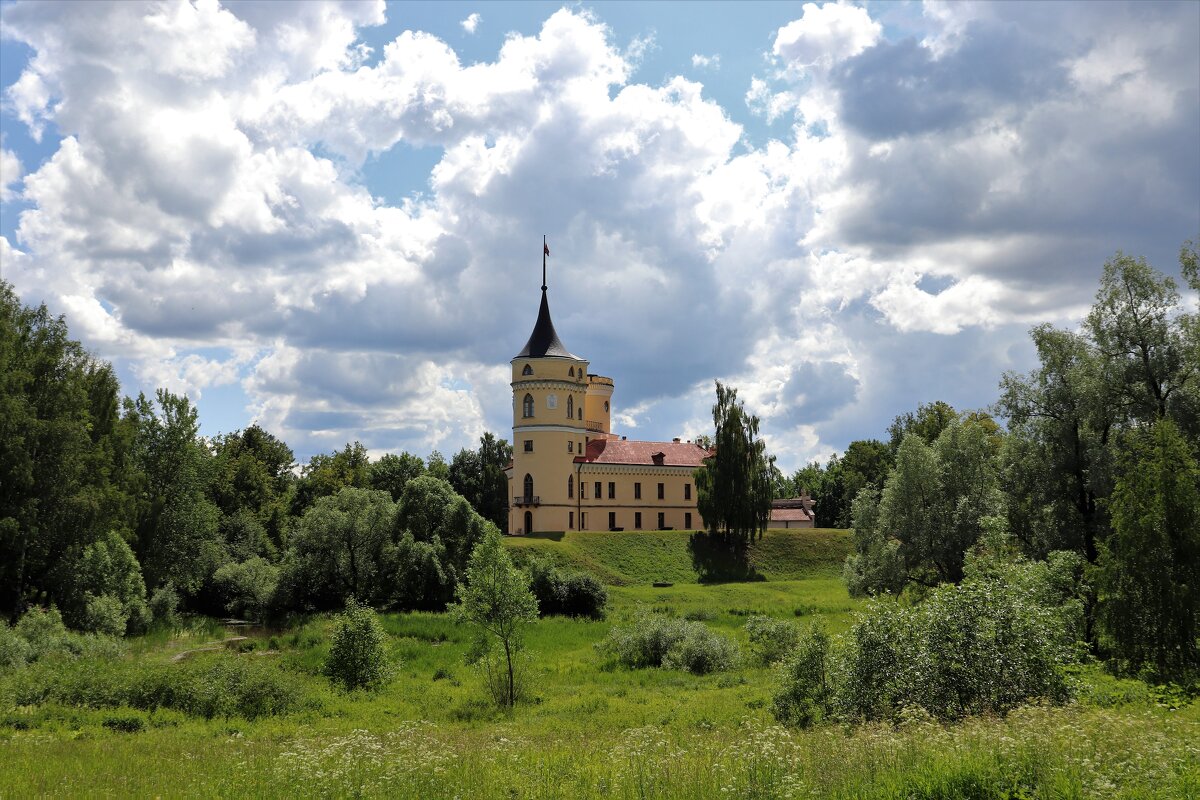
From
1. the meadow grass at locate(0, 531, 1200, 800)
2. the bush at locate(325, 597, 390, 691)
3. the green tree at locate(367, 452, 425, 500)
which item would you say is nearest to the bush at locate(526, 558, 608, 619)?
the meadow grass at locate(0, 531, 1200, 800)

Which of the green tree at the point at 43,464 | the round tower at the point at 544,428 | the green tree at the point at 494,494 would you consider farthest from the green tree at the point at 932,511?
the green tree at the point at 494,494

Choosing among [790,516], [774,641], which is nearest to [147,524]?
[774,641]

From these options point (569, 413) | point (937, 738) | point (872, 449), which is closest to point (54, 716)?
point (937, 738)

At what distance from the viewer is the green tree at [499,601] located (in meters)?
24.5

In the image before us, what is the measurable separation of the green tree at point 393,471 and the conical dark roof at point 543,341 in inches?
859

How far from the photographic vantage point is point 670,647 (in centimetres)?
3000

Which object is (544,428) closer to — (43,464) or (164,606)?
(164,606)

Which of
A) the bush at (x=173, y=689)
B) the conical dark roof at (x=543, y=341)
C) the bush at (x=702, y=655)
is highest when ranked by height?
the conical dark roof at (x=543, y=341)

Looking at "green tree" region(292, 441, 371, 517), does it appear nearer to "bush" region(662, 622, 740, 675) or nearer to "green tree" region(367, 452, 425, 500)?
"green tree" region(367, 452, 425, 500)

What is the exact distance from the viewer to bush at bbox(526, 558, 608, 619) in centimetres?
4400

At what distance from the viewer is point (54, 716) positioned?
62.9 ft

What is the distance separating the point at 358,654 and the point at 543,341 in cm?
4677

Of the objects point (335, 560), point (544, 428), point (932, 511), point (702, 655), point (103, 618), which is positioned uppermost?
point (544, 428)

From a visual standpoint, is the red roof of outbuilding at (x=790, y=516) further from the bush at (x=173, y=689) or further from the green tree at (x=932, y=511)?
the bush at (x=173, y=689)
